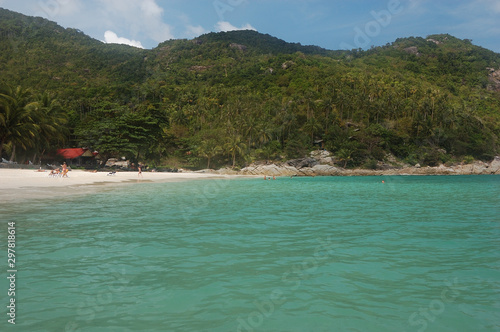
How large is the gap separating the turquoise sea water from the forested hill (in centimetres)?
4591

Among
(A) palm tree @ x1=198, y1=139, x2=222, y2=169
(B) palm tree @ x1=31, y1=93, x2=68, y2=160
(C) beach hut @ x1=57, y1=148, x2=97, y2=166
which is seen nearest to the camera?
Answer: (B) palm tree @ x1=31, y1=93, x2=68, y2=160

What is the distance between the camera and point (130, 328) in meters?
4.73

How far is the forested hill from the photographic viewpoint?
6281 cm

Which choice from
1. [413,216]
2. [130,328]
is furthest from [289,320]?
[413,216]

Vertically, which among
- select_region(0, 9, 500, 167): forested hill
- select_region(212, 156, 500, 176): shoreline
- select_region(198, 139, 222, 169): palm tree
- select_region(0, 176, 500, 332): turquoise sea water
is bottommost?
select_region(0, 176, 500, 332): turquoise sea water

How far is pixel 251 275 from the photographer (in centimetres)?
714

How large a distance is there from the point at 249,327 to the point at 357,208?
51.8ft

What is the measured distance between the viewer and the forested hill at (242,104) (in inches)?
2473

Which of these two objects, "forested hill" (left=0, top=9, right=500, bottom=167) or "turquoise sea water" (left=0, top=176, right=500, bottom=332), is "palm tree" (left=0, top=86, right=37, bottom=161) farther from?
"turquoise sea water" (left=0, top=176, right=500, bottom=332)

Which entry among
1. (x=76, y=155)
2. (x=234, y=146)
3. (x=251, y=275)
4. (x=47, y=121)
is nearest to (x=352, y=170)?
(x=234, y=146)

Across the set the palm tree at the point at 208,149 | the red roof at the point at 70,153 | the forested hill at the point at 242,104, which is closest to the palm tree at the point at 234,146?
the forested hill at the point at 242,104

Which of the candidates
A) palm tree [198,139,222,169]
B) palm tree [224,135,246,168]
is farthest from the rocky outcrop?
palm tree [198,139,222,169]

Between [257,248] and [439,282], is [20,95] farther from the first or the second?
[439,282]

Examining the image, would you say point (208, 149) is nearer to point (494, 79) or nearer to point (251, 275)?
point (251, 275)
